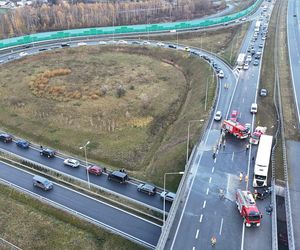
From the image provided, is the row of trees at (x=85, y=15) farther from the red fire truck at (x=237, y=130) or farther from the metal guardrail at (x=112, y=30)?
the red fire truck at (x=237, y=130)

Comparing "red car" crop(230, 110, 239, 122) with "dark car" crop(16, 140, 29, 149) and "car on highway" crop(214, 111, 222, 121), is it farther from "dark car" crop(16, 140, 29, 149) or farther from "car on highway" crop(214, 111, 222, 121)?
"dark car" crop(16, 140, 29, 149)

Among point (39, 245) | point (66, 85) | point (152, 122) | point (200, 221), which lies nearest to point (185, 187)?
point (200, 221)

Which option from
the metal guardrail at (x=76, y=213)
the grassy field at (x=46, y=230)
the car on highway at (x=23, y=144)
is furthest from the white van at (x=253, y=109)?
the car on highway at (x=23, y=144)

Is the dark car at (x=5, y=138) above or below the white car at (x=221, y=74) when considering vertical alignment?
below

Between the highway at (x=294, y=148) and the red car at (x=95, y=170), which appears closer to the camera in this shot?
the highway at (x=294, y=148)

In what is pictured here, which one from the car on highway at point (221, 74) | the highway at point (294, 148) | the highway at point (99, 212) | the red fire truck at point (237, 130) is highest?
the red fire truck at point (237, 130)

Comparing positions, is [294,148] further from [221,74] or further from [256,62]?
[256,62]
